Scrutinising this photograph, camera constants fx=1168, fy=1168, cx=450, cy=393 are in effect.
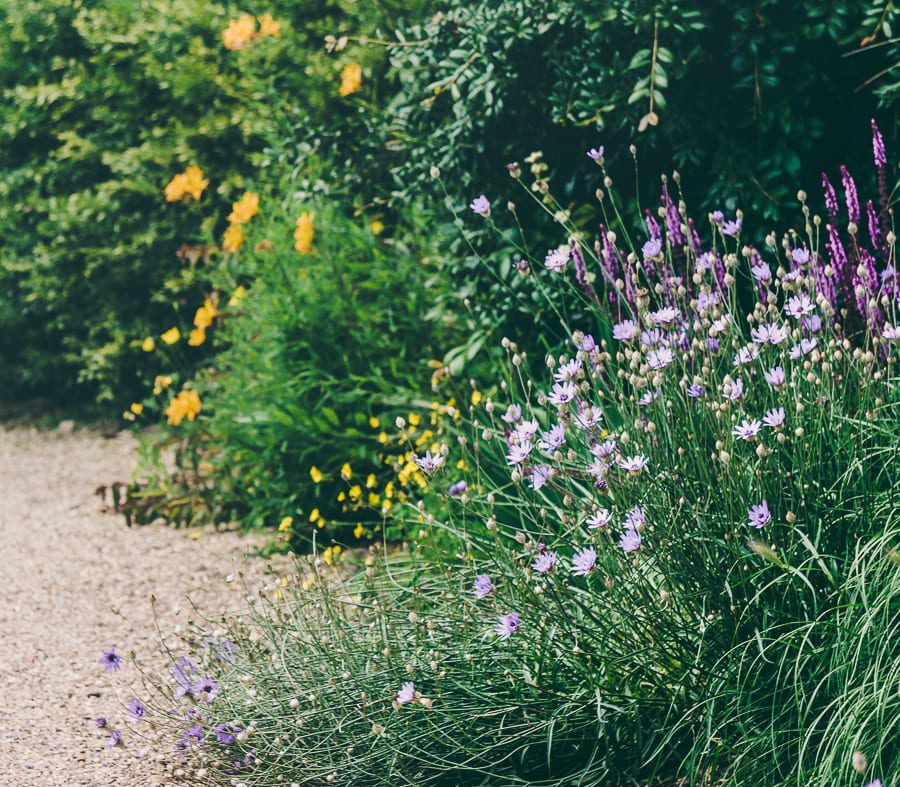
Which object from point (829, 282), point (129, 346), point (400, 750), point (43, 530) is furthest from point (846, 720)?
point (129, 346)

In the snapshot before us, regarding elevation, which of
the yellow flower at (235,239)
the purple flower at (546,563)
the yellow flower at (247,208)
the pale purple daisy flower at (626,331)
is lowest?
the purple flower at (546,563)

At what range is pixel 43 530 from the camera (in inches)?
212

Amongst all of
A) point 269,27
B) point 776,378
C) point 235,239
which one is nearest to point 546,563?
point 776,378

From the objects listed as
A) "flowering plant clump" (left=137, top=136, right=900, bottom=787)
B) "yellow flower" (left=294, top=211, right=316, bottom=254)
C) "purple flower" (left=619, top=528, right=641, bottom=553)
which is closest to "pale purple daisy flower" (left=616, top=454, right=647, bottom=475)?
"flowering plant clump" (left=137, top=136, right=900, bottom=787)

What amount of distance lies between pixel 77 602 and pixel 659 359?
276 centimetres

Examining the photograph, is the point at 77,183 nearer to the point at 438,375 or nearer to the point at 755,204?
the point at 438,375

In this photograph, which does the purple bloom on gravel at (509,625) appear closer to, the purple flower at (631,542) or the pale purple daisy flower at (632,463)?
the purple flower at (631,542)

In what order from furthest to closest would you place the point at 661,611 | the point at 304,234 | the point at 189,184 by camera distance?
the point at 189,184, the point at 304,234, the point at 661,611

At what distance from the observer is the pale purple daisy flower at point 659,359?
2.56 meters

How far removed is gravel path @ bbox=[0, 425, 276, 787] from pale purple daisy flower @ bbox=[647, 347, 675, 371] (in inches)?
59.8

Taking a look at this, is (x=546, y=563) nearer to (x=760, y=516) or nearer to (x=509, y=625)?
(x=509, y=625)

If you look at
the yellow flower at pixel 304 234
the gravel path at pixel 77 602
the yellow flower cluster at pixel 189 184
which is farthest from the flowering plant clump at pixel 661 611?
the yellow flower cluster at pixel 189 184

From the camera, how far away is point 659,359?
2584 mm

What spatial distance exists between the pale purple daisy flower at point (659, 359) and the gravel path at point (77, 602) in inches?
59.8
